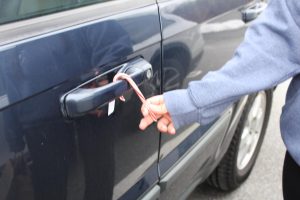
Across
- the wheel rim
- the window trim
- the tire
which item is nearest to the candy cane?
the window trim

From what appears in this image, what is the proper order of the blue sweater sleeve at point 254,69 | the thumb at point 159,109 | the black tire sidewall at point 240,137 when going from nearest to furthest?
the blue sweater sleeve at point 254,69 → the thumb at point 159,109 → the black tire sidewall at point 240,137

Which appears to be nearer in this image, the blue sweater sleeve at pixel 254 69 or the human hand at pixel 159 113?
the blue sweater sleeve at pixel 254 69

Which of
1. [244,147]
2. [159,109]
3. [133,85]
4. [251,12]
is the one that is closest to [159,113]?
[159,109]

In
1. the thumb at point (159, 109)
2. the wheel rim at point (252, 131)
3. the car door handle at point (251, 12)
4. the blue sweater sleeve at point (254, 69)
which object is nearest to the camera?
the blue sweater sleeve at point (254, 69)

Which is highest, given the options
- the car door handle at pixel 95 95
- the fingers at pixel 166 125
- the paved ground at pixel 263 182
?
the car door handle at pixel 95 95

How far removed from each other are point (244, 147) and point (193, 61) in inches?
49.2

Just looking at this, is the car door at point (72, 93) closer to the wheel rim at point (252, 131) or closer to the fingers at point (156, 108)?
the fingers at point (156, 108)

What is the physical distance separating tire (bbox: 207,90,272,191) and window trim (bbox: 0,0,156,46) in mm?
1423

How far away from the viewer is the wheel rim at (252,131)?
2.87m

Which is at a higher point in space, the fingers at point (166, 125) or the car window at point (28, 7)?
the car window at point (28, 7)

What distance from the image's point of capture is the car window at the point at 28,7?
1.14 meters

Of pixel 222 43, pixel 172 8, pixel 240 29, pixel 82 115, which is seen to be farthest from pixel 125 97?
pixel 240 29

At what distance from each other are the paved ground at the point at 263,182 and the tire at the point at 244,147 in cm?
7

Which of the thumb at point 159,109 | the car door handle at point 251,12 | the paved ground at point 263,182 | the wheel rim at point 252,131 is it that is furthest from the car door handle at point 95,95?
the paved ground at point 263,182
